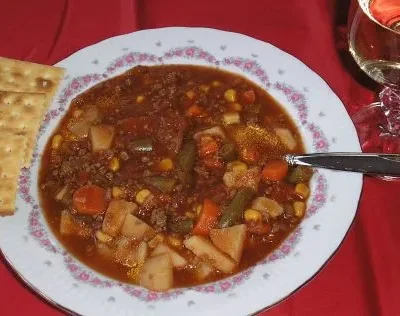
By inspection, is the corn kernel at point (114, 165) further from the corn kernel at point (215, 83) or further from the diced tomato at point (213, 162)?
the corn kernel at point (215, 83)

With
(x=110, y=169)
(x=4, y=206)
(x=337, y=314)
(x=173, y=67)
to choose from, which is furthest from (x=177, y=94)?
(x=337, y=314)

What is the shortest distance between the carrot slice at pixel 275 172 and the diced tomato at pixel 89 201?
837 millimetres

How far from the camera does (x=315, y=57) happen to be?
379 centimetres

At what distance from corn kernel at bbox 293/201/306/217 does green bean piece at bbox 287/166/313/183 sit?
0.13 metres

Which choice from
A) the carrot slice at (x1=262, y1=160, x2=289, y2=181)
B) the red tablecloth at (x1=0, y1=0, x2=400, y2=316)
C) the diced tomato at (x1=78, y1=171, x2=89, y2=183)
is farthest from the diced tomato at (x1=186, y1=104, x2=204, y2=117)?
the red tablecloth at (x1=0, y1=0, x2=400, y2=316)

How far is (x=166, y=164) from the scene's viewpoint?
3221 millimetres

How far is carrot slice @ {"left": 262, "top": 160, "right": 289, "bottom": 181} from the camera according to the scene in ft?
10.1

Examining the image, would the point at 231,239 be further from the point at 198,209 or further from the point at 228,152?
the point at 228,152

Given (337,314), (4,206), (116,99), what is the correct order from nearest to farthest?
(337,314), (4,206), (116,99)

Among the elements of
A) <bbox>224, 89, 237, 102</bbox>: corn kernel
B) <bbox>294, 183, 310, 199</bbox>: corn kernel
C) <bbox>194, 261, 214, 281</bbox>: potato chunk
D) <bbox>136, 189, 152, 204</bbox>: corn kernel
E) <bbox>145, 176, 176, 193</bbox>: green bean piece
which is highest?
<bbox>224, 89, 237, 102</bbox>: corn kernel

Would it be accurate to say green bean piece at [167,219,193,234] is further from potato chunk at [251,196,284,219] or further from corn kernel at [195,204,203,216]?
potato chunk at [251,196,284,219]

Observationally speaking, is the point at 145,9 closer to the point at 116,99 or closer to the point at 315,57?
the point at 116,99

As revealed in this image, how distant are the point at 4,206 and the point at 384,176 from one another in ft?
6.39

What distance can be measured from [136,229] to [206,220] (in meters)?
0.34
